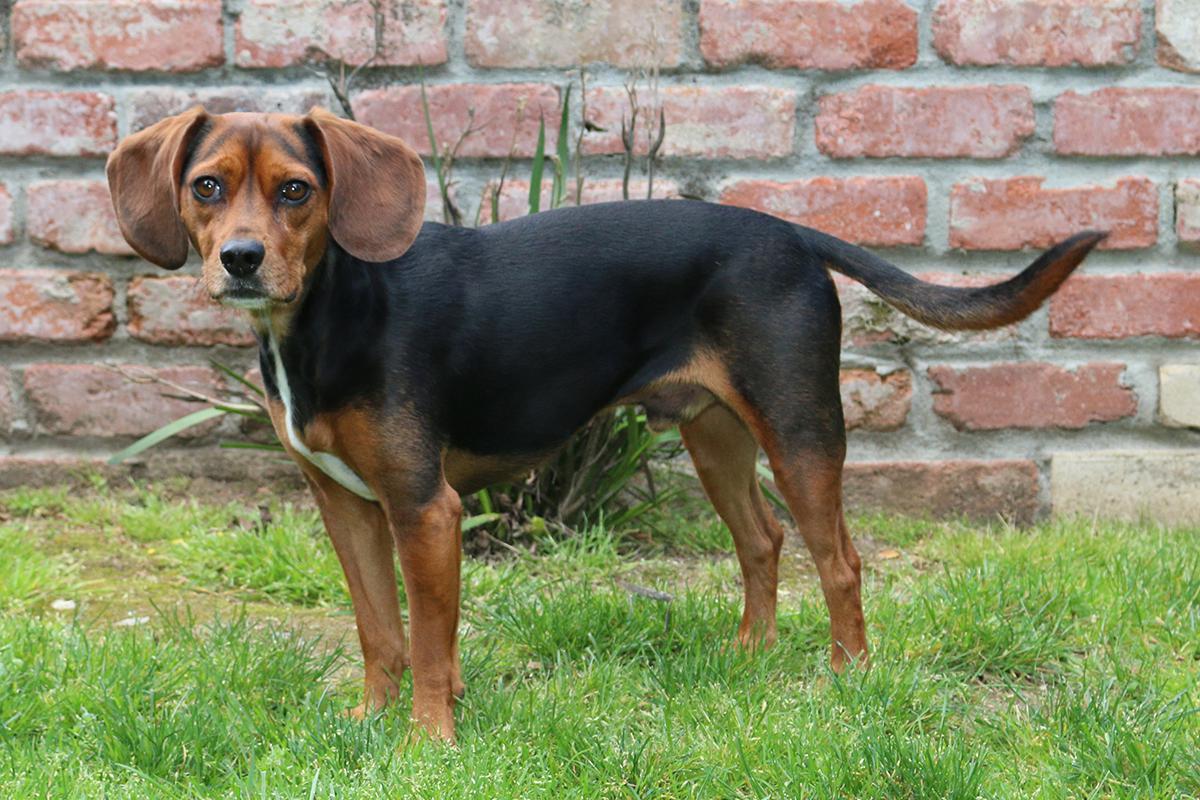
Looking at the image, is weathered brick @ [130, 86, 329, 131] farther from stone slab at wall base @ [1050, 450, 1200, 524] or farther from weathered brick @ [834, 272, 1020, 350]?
stone slab at wall base @ [1050, 450, 1200, 524]

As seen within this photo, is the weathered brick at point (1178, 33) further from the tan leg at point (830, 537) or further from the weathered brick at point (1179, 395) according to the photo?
the tan leg at point (830, 537)

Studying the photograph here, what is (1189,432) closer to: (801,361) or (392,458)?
(801,361)

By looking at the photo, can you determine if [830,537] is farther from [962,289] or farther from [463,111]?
[463,111]

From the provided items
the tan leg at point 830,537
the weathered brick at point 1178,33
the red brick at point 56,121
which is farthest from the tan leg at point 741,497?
the red brick at point 56,121

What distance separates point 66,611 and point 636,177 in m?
2.14

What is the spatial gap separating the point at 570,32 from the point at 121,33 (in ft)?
4.72

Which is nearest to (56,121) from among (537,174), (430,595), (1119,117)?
(537,174)

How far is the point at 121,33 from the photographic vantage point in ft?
13.4

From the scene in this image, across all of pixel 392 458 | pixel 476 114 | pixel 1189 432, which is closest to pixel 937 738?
pixel 392 458

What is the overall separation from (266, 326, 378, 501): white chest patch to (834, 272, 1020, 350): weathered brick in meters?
1.96

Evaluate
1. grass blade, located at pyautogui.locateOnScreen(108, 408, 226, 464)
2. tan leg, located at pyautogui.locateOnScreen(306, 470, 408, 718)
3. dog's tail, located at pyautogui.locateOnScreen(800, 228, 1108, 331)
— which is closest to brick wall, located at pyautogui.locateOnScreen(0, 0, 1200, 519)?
grass blade, located at pyautogui.locateOnScreen(108, 408, 226, 464)

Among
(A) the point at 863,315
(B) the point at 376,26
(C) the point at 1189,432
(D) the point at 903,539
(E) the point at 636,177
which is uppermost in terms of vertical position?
(B) the point at 376,26

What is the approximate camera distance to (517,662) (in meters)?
3.05

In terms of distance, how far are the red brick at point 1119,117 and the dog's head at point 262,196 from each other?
238 centimetres
